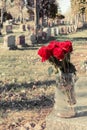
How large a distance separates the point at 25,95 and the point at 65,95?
4.70 metres

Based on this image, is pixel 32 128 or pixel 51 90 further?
pixel 51 90

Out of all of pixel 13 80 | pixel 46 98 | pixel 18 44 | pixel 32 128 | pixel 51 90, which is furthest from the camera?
pixel 18 44

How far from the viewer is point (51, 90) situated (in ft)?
29.6

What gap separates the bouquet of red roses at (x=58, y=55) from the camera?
3781 mm

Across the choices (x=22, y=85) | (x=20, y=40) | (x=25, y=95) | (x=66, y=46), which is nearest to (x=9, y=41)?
(x=20, y=40)

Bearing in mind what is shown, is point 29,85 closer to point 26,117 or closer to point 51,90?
point 51,90

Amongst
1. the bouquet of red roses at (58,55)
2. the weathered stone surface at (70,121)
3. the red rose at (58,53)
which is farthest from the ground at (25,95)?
the red rose at (58,53)

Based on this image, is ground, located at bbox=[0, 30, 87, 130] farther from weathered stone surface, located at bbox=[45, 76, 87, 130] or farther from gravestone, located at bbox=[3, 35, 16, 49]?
gravestone, located at bbox=[3, 35, 16, 49]

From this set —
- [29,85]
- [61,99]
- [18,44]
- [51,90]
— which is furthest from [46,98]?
[18,44]

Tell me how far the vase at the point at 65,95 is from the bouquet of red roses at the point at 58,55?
8 cm

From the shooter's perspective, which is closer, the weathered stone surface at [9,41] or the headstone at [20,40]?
the weathered stone surface at [9,41]

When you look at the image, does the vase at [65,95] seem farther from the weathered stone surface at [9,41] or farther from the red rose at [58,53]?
the weathered stone surface at [9,41]

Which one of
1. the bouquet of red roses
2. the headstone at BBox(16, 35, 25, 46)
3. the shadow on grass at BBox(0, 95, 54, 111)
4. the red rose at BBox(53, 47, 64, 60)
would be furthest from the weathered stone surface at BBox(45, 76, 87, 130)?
the headstone at BBox(16, 35, 25, 46)

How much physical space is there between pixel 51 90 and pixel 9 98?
1231 millimetres
